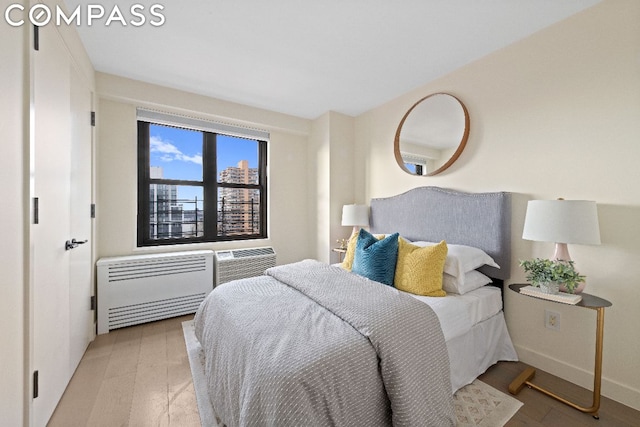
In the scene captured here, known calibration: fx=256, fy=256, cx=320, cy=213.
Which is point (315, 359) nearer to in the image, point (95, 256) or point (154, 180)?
point (95, 256)

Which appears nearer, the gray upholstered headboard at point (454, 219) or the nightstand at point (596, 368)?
the nightstand at point (596, 368)

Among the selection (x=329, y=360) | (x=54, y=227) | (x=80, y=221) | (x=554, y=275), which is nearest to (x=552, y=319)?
(x=554, y=275)

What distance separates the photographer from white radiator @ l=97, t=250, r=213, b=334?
246 centimetres

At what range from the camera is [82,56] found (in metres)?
2.10

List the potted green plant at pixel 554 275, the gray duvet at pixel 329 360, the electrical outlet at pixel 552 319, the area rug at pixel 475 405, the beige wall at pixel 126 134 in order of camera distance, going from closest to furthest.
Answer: the gray duvet at pixel 329 360 → the area rug at pixel 475 405 → the potted green plant at pixel 554 275 → the electrical outlet at pixel 552 319 → the beige wall at pixel 126 134

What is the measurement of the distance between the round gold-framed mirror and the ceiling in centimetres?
29

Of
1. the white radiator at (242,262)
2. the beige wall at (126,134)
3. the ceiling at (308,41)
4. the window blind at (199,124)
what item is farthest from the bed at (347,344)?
the window blind at (199,124)

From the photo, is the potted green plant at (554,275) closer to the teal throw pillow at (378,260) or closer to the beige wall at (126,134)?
the teal throw pillow at (378,260)

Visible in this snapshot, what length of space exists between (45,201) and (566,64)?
3420 mm

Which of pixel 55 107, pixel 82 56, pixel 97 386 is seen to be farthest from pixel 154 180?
pixel 97 386

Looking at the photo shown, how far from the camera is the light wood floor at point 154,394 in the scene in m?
1.46

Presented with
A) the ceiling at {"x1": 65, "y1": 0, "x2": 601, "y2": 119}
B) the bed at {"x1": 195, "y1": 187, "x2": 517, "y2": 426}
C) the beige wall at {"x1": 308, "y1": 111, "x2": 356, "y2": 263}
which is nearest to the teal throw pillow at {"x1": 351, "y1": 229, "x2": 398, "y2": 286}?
the bed at {"x1": 195, "y1": 187, "x2": 517, "y2": 426}

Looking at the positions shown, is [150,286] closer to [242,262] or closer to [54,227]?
[242,262]

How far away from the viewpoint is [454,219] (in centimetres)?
237
